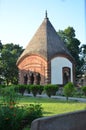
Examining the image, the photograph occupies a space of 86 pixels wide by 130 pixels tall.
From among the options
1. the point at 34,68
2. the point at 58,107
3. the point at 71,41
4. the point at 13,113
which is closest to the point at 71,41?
the point at 71,41

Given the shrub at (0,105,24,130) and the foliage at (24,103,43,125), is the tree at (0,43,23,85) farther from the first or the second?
the shrub at (0,105,24,130)

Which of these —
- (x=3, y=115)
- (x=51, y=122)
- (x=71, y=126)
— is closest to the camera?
(x=51, y=122)

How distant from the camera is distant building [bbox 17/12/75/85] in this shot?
3222 centimetres

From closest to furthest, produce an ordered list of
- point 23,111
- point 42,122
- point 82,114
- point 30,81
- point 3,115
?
point 42,122, point 82,114, point 3,115, point 23,111, point 30,81

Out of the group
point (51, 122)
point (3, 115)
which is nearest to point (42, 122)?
point (51, 122)

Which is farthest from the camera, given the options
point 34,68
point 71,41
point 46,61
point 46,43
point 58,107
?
point 71,41

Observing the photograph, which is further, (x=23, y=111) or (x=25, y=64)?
(x=25, y=64)

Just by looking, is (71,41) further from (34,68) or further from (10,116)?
(10,116)

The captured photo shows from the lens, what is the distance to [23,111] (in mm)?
7699

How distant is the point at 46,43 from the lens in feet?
107

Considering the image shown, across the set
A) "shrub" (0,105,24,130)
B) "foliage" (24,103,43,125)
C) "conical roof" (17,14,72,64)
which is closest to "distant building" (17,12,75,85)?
"conical roof" (17,14,72,64)

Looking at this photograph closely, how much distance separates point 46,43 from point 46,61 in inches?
70.4

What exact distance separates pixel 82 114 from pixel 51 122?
135 cm

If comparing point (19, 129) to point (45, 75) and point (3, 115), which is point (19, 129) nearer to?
point (3, 115)
